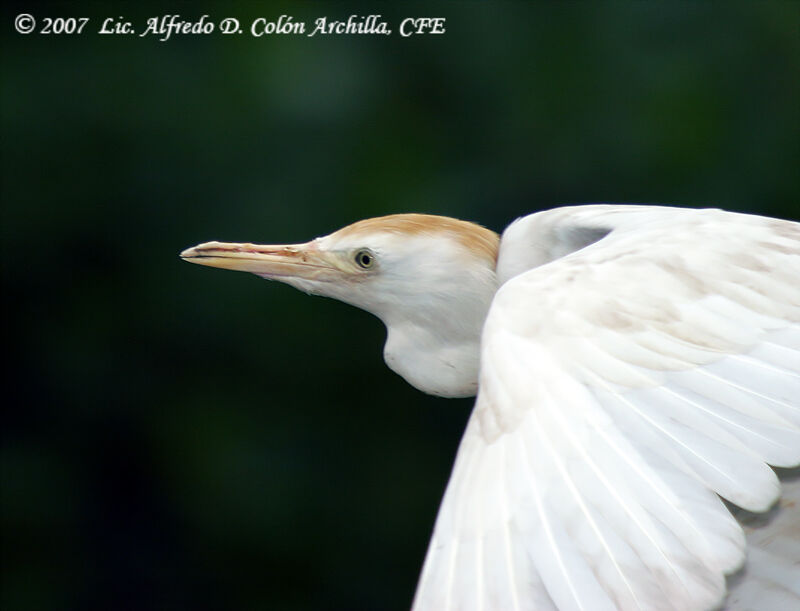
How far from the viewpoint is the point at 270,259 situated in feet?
4.07

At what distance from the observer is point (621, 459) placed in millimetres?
678

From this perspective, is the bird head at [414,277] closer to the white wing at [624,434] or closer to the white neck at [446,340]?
the white neck at [446,340]

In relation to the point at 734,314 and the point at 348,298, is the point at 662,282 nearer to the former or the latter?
the point at 734,314

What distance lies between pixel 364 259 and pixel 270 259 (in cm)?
12

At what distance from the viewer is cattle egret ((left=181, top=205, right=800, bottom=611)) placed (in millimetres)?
632

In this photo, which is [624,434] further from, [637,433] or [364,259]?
[364,259]

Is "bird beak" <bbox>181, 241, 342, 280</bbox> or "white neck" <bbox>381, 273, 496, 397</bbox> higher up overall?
"bird beak" <bbox>181, 241, 342, 280</bbox>

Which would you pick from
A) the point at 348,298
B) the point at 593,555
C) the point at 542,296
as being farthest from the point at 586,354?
the point at 348,298

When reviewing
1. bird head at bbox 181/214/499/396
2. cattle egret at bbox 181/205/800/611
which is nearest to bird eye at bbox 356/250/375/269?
bird head at bbox 181/214/499/396

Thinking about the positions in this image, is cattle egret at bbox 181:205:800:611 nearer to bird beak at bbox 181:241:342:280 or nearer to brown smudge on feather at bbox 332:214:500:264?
brown smudge on feather at bbox 332:214:500:264

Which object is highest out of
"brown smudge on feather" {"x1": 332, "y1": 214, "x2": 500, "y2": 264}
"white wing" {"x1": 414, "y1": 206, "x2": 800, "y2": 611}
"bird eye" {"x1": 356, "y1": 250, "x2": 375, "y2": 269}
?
"brown smudge on feather" {"x1": 332, "y1": 214, "x2": 500, "y2": 264}

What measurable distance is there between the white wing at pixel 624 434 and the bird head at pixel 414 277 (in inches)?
9.8

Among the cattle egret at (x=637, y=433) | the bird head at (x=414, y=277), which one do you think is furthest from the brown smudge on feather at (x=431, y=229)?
the cattle egret at (x=637, y=433)

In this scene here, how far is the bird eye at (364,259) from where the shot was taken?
120cm
